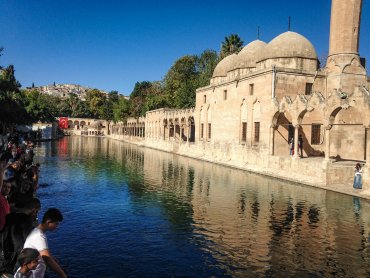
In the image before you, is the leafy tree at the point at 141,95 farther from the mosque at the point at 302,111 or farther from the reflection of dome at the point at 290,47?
the reflection of dome at the point at 290,47

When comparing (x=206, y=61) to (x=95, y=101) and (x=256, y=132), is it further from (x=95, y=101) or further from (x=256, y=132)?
(x=95, y=101)

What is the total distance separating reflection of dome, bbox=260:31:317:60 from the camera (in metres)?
A: 29.3

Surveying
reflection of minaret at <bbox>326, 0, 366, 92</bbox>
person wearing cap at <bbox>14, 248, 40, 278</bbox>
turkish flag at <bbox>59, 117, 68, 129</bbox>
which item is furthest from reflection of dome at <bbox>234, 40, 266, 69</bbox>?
turkish flag at <bbox>59, 117, 68, 129</bbox>

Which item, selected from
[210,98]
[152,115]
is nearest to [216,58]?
[152,115]

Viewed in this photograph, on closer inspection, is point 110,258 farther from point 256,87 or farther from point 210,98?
point 210,98

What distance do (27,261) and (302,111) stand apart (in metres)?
21.1

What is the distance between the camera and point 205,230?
427 inches

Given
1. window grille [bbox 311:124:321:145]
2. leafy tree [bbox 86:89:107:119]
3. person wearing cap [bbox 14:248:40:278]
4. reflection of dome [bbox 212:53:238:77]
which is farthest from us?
leafy tree [bbox 86:89:107:119]

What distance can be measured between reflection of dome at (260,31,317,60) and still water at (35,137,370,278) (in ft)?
46.1

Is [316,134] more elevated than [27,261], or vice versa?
[316,134]

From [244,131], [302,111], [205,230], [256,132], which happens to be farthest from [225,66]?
[205,230]

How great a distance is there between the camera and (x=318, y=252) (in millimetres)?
9117

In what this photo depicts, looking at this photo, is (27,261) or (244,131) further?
(244,131)

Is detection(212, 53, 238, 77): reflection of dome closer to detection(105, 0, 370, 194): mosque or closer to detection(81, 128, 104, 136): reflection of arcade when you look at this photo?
detection(105, 0, 370, 194): mosque
